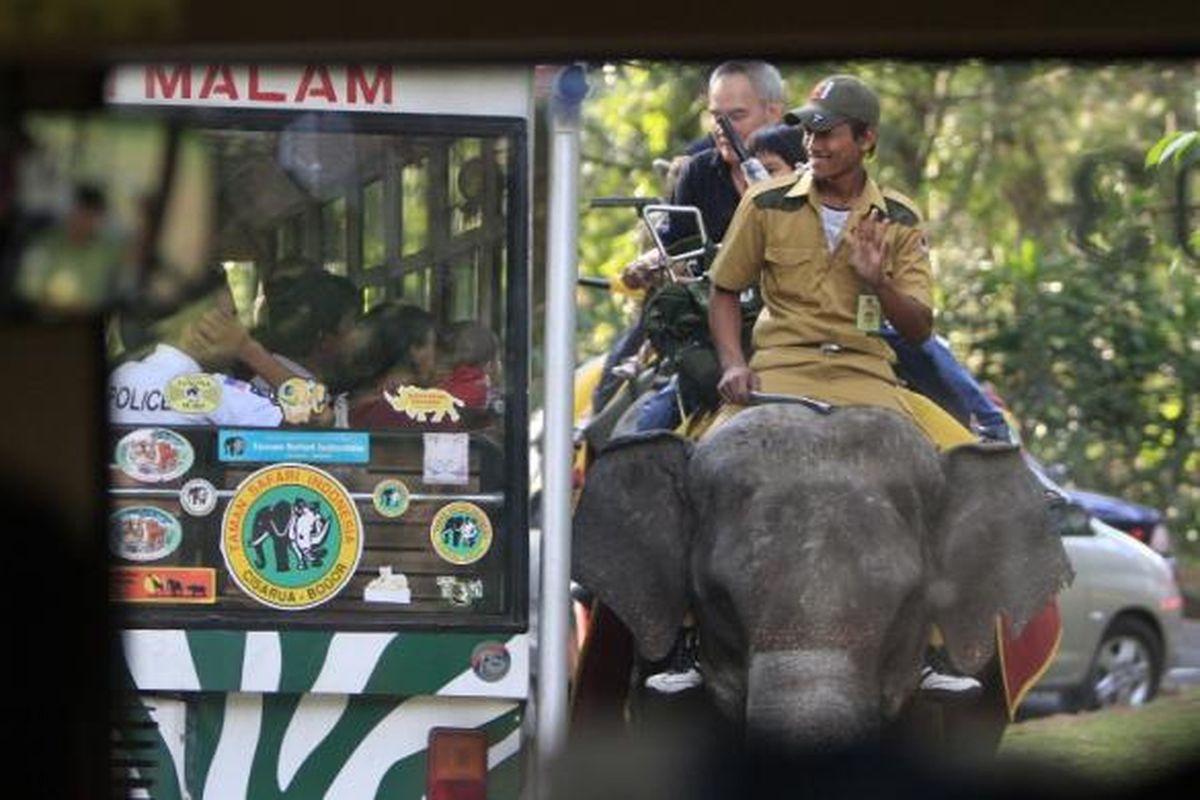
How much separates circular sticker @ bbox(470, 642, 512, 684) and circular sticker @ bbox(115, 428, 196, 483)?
1.91 feet

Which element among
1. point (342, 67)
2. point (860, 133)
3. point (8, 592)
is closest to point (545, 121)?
point (860, 133)

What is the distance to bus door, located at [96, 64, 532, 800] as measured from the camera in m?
4.36

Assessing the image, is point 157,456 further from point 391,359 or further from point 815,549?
point 815,549

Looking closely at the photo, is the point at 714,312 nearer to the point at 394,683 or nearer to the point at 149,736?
the point at 394,683

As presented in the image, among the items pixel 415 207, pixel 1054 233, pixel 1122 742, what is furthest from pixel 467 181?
pixel 1054 233

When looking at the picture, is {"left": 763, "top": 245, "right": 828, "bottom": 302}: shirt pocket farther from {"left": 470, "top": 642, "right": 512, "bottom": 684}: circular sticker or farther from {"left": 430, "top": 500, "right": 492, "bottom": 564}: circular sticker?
{"left": 470, "top": 642, "right": 512, "bottom": 684}: circular sticker

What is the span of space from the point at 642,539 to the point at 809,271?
0.61 metres

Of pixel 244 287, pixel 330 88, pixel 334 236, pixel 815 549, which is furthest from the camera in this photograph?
pixel 815 549

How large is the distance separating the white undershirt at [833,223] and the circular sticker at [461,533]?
0.85 meters

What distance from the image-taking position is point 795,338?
16.2 ft

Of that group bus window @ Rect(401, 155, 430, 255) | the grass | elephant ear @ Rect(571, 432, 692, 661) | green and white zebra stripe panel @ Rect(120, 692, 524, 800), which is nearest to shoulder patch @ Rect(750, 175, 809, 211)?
elephant ear @ Rect(571, 432, 692, 661)

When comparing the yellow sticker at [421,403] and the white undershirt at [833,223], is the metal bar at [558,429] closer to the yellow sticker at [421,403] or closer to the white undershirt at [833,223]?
the yellow sticker at [421,403]

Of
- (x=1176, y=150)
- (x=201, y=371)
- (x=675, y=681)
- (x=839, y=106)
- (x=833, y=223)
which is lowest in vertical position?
(x=675, y=681)

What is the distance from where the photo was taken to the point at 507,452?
4.55 m
